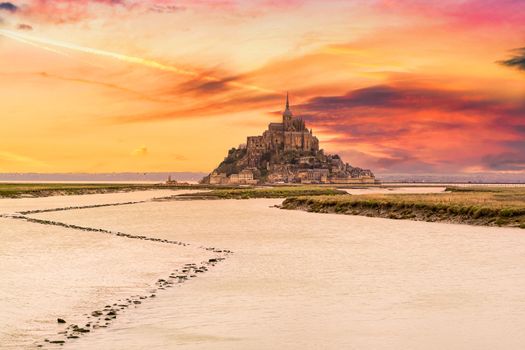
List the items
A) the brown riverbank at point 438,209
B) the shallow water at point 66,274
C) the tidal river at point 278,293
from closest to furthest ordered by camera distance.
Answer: the tidal river at point 278,293, the shallow water at point 66,274, the brown riverbank at point 438,209

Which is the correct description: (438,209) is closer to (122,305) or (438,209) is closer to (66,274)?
(66,274)

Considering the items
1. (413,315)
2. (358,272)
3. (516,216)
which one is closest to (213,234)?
(358,272)

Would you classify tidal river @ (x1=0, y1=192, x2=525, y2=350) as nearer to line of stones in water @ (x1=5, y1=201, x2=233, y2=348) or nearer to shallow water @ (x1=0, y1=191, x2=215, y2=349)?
shallow water @ (x1=0, y1=191, x2=215, y2=349)

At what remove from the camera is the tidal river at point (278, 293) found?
11906 mm

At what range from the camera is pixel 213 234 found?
37.4 meters

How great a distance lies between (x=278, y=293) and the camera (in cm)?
1691

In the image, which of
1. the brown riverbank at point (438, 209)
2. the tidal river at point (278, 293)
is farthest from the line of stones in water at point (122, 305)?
the brown riverbank at point (438, 209)

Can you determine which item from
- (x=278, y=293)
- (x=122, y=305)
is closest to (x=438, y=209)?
(x=278, y=293)

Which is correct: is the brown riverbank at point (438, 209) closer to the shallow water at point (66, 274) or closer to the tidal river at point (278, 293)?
the tidal river at point (278, 293)

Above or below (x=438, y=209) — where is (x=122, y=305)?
below

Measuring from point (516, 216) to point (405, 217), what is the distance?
1114 cm

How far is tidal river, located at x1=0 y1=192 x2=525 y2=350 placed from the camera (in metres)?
11.9

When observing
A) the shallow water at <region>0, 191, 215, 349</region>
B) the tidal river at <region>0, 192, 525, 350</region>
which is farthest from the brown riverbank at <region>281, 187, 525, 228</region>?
the shallow water at <region>0, 191, 215, 349</region>

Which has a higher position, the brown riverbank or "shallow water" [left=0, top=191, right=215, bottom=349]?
the brown riverbank
